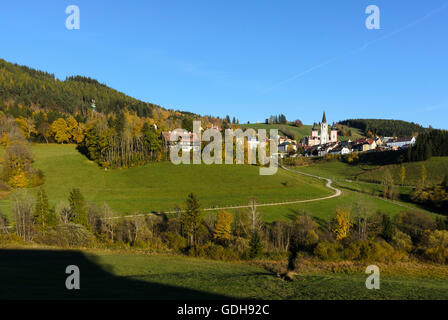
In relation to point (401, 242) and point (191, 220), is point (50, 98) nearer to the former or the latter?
point (191, 220)

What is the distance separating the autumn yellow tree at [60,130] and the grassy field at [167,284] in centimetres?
8832

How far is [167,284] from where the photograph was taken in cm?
1669

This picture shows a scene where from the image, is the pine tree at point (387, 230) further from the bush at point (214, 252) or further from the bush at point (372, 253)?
the bush at point (214, 252)

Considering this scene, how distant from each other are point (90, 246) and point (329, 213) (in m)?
38.2

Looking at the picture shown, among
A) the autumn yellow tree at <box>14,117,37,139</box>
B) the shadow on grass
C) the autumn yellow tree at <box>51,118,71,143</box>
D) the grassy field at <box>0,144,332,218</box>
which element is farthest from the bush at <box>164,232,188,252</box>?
the autumn yellow tree at <box>14,117,37,139</box>

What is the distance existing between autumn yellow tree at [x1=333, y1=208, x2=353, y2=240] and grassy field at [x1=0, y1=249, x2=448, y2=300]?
17.2m

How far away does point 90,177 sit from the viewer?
68688 millimetres

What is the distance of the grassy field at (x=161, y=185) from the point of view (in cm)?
5350

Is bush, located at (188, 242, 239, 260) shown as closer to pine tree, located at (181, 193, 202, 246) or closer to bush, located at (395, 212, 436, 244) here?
pine tree, located at (181, 193, 202, 246)

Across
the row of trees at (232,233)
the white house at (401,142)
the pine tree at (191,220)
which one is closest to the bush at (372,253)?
the row of trees at (232,233)

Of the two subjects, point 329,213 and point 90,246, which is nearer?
point 90,246

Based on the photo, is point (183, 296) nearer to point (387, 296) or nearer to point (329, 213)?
point (387, 296)

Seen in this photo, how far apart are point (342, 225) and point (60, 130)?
100 metres
